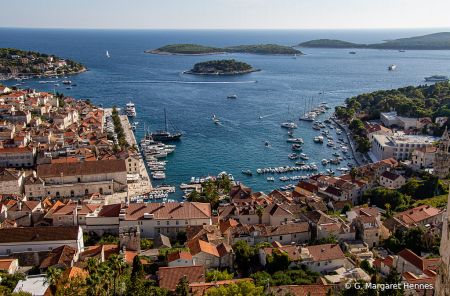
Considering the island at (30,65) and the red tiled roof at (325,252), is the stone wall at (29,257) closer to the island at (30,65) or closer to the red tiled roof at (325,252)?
the red tiled roof at (325,252)

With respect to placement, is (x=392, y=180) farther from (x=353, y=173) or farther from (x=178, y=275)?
(x=178, y=275)

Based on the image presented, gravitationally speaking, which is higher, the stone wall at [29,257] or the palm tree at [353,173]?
the palm tree at [353,173]

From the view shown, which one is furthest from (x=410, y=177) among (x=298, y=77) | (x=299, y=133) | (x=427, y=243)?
(x=298, y=77)

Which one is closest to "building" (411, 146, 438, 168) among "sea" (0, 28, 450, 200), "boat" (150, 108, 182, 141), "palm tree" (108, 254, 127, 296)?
"sea" (0, 28, 450, 200)

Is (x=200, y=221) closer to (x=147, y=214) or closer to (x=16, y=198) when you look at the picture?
(x=147, y=214)

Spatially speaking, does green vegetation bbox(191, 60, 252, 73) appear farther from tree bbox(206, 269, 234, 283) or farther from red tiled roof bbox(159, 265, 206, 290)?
red tiled roof bbox(159, 265, 206, 290)

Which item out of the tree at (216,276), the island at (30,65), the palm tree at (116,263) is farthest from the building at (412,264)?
the island at (30,65)

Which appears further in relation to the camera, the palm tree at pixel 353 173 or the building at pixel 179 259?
the palm tree at pixel 353 173
